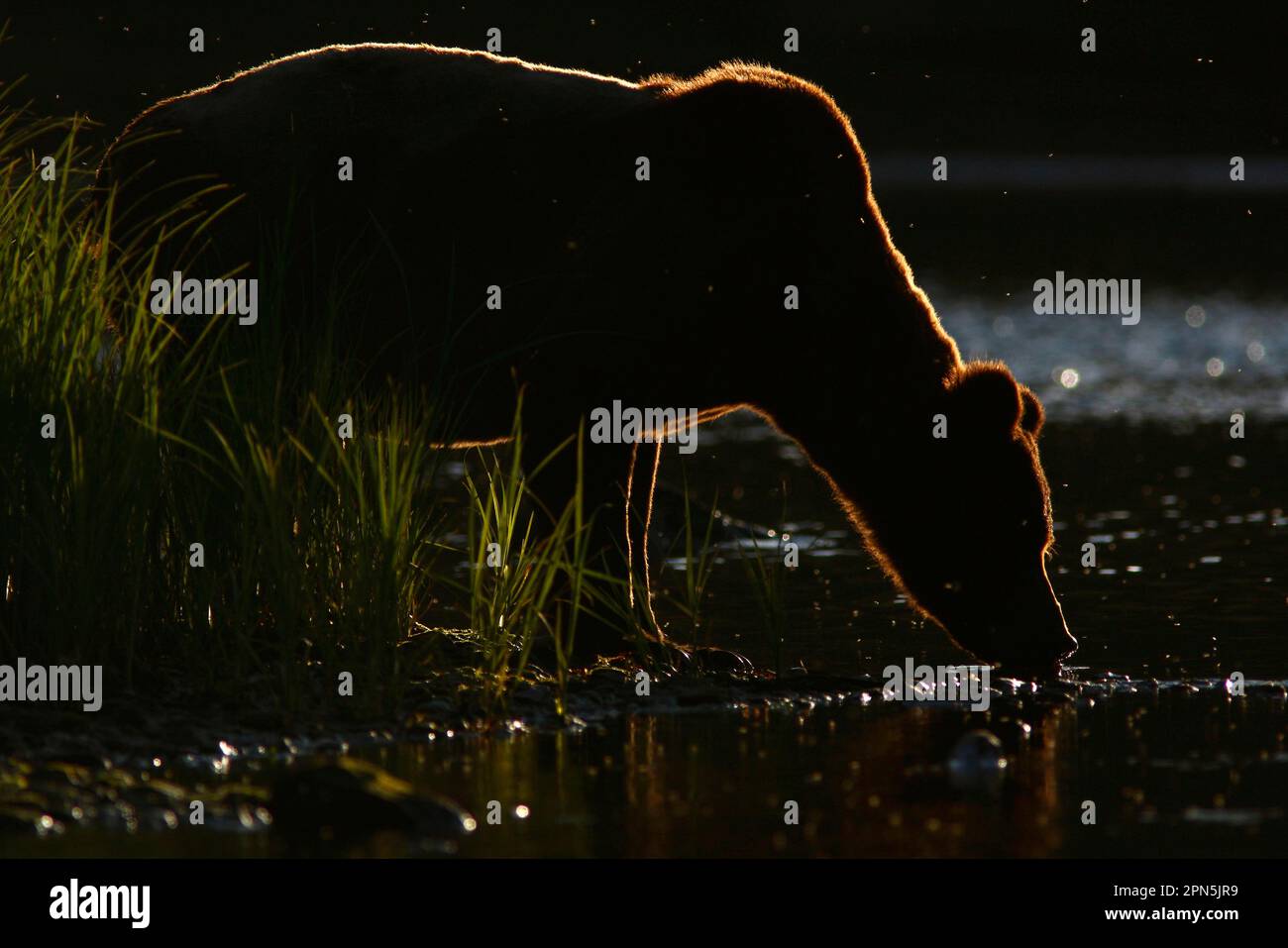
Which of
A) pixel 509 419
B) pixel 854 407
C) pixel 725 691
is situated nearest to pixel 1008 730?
pixel 725 691

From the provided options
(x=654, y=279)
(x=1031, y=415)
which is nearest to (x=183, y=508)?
(x=654, y=279)

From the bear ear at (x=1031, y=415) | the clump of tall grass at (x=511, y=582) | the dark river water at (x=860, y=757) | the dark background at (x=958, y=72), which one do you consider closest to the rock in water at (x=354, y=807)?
the dark river water at (x=860, y=757)

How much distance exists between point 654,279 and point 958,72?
125 feet

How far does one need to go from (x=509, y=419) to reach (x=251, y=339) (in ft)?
4.57

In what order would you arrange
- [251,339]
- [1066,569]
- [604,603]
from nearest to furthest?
[251,339] < [604,603] < [1066,569]

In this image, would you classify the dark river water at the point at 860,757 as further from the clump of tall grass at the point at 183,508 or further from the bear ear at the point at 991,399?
the bear ear at the point at 991,399

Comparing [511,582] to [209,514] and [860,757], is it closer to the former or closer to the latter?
A: [209,514]

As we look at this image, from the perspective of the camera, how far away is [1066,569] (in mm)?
12312

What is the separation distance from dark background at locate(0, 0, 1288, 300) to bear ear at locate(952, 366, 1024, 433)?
103 feet

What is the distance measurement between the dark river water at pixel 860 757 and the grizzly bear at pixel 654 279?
68 cm

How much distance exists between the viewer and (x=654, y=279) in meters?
9.52

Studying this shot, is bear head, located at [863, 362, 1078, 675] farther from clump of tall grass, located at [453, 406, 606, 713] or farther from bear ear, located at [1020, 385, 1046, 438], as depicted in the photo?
clump of tall grass, located at [453, 406, 606, 713]

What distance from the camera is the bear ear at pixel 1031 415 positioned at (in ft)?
31.9
